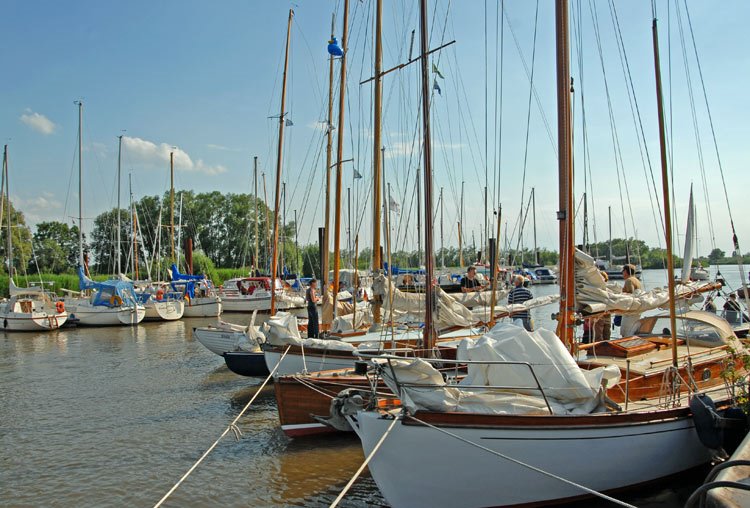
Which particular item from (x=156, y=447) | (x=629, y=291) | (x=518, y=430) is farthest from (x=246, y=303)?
(x=518, y=430)

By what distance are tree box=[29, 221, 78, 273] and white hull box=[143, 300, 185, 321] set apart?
166 ft

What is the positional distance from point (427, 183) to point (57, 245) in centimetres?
8457

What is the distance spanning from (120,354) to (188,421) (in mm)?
12042

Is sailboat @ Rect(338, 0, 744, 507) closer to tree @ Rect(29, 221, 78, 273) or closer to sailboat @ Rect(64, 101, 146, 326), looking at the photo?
sailboat @ Rect(64, 101, 146, 326)

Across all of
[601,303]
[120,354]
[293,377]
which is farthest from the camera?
[120,354]

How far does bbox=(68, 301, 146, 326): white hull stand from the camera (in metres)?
34.7

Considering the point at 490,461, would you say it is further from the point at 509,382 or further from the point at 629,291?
the point at 629,291

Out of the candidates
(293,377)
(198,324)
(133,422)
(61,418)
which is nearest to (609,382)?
(293,377)

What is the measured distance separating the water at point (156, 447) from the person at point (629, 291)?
17.1 feet

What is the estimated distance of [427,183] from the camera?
10.2m

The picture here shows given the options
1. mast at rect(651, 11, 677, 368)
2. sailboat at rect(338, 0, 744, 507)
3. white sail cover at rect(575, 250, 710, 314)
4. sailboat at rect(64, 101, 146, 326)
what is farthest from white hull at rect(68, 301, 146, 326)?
mast at rect(651, 11, 677, 368)

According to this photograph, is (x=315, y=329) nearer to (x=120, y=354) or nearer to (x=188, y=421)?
(x=188, y=421)

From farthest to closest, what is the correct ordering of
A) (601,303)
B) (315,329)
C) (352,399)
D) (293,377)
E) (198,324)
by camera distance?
(198,324) → (315,329) → (601,303) → (293,377) → (352,399)

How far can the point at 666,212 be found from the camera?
27.2 feet
